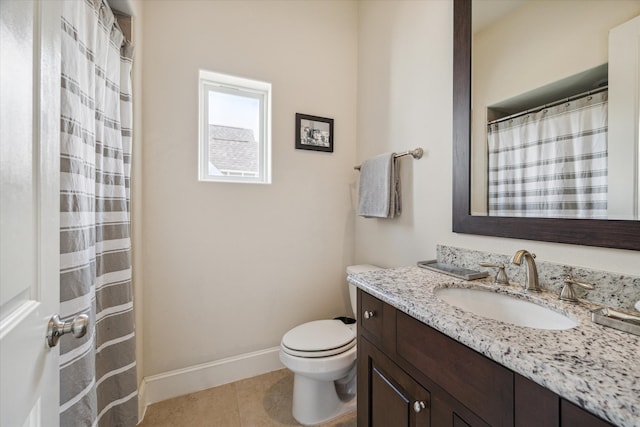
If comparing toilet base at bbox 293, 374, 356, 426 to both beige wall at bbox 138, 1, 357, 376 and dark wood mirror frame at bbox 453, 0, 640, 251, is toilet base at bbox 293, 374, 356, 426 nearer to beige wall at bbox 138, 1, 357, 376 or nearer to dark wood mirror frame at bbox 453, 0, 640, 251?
beige wall at bbox 138, 1, 357, 376

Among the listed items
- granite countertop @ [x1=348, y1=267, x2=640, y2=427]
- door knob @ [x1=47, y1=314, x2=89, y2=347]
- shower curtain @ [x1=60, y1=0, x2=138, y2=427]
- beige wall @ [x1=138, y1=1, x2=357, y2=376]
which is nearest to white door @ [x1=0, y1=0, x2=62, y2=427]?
door knob @ [x1=47, y1=314, x2=89, y2=347]

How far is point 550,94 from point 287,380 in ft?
6.54

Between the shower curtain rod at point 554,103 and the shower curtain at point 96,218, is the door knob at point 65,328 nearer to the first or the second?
the shower curtain at point 96,218

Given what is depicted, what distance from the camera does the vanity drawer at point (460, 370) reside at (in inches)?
22.0

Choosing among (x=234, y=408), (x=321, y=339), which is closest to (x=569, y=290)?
(x=321, y=339)

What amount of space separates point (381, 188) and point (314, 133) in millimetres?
660

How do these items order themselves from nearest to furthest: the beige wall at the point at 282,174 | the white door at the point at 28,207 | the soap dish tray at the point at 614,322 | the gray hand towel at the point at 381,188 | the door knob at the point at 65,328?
the white door at the point at 28,207 < the door knob at the point at 65,328 < the soap dish tray at the point at 614,322 < the beige wall at the point at 282,174 < the gray hand towel at the point at 381,188

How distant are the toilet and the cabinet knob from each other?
619 millimetres

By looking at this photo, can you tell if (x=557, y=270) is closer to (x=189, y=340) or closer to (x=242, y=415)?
(x=242, y=415)

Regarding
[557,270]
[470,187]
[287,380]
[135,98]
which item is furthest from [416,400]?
[135,98]

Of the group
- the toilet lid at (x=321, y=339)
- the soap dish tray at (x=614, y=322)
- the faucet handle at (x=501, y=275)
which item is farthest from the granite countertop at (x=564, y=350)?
the toilet lid at (x=321, y=339)

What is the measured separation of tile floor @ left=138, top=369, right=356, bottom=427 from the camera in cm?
138

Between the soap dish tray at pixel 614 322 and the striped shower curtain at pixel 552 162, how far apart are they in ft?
Answer: 1.06

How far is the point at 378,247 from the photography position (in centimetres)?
179
